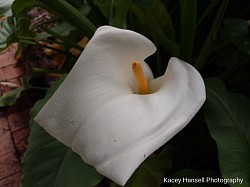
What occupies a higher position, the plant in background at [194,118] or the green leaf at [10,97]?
the plant in background at [194,118]

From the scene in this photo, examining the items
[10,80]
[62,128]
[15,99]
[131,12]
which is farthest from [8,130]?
[62,128]

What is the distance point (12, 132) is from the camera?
3.41 ft

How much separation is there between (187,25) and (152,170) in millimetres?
283

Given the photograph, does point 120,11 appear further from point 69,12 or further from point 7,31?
point 7,31

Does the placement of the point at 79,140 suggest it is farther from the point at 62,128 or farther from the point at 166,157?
the point at 166,157

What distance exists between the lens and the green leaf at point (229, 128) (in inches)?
21.3

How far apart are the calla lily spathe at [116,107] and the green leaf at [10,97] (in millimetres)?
648

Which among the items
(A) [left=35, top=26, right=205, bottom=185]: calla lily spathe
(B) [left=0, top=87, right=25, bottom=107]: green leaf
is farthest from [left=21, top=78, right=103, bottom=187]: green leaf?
(B) [left=0, top=87, right=25, bottom=107]: green leaf

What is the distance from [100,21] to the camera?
90 cm

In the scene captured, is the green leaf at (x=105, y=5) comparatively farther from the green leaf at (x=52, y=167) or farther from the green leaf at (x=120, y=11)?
the green leaf at (x=52, y=167)

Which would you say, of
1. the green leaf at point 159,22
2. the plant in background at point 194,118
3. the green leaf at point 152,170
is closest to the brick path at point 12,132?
the plant in background at point 194,118

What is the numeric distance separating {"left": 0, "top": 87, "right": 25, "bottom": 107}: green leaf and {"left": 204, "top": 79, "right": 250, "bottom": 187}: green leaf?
0.65m

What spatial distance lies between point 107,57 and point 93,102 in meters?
0.07

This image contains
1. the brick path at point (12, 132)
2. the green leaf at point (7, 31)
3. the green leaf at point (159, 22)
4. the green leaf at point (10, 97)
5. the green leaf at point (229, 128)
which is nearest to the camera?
the green leaf at point (229, 128)
